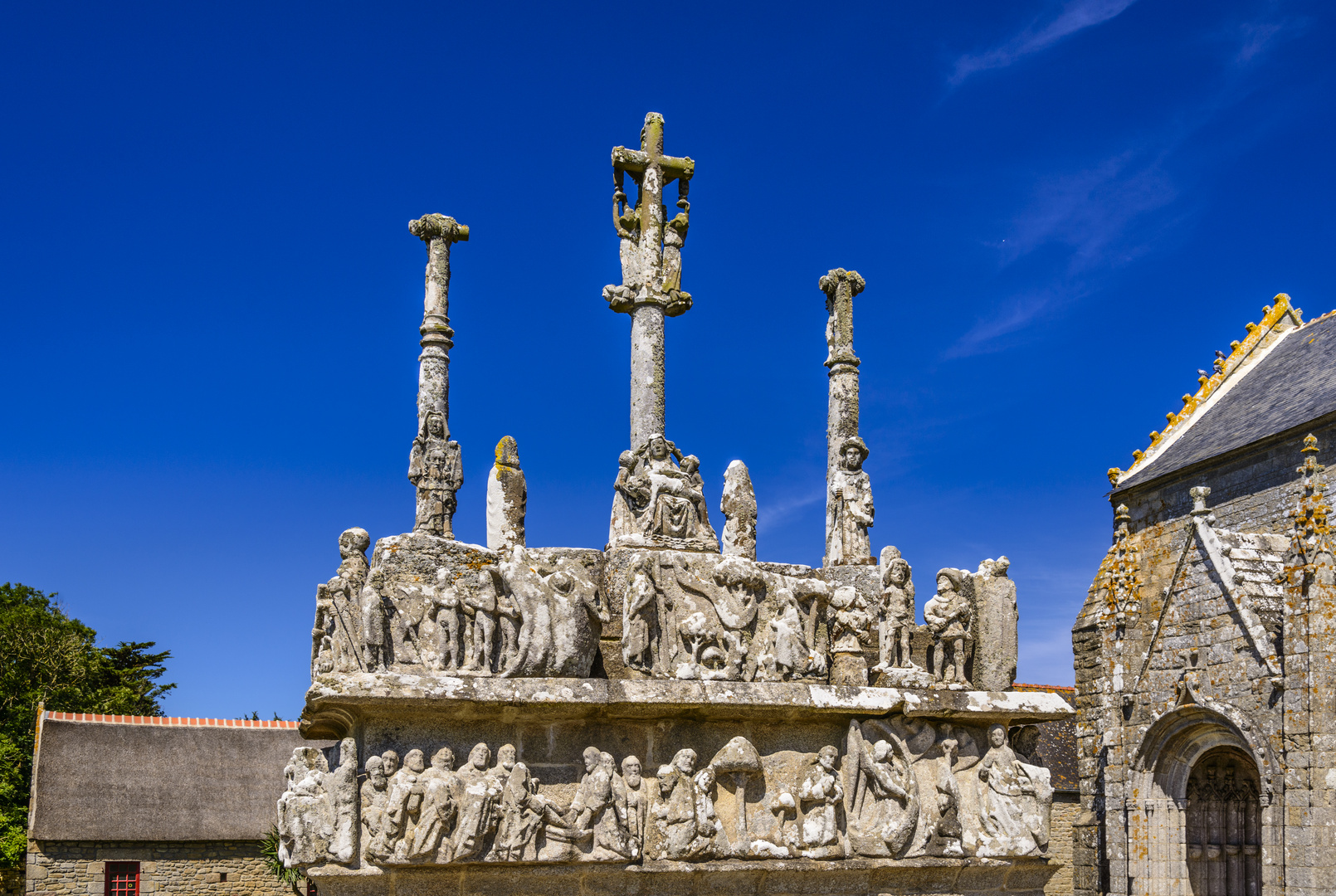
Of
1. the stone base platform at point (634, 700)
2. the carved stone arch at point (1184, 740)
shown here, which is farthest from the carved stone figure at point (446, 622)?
the carved stone arch at point (1184, 740)

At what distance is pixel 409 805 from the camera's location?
287 inches

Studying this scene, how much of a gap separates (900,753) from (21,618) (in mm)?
27901

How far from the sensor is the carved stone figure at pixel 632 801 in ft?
25.2

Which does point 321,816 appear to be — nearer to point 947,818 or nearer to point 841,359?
point 947,818

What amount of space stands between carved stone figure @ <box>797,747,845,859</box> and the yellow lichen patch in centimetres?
1608

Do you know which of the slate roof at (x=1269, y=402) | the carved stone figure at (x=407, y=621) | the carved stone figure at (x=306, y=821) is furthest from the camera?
the slate roof at (x=1269, y=402)

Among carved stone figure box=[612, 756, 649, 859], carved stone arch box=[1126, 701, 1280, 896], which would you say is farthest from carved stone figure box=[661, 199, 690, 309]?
carved stone arch box=[1126, 701, 1280, 896]

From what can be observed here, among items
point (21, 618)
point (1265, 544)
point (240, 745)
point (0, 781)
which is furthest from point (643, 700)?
point (21, 618)

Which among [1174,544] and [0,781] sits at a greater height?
[1174,544]

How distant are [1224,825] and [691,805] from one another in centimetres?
1086

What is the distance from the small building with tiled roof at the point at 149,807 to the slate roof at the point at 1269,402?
15339 millimetres

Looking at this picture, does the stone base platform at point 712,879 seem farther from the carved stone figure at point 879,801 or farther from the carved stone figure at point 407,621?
the carved stone figure at point 407,621

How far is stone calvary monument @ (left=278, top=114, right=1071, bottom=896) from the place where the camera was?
7371mm

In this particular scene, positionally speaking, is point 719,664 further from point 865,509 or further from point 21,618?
point 21,618
